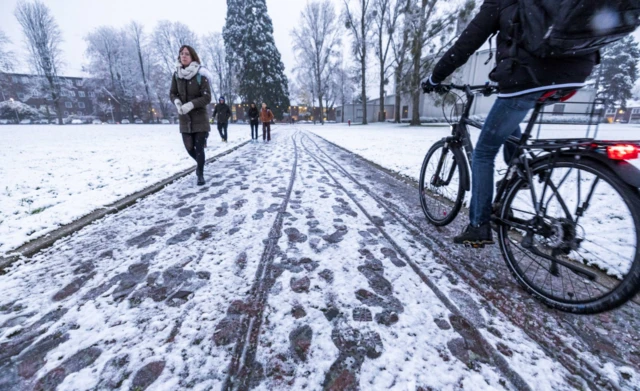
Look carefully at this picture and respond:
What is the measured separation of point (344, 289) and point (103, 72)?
5098 cm

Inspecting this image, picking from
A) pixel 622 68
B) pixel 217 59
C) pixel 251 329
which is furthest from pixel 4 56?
pixel 622 68

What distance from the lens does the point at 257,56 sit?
3522cm

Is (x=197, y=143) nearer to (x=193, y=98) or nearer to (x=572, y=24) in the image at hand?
(x=193, y=98)

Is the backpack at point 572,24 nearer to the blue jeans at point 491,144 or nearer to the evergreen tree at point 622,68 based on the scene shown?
the blue jeans at point 491,144

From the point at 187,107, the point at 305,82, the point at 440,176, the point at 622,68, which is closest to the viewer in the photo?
the point at 440,176

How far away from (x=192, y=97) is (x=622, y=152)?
467 centimetres

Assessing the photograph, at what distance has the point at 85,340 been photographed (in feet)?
4.31

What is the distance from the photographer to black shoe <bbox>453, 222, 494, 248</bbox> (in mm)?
1923

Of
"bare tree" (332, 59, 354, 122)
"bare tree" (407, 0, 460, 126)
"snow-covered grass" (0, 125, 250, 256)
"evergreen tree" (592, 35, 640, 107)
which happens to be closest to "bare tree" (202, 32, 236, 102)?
"bare tree" (332, 59, 354, 122)

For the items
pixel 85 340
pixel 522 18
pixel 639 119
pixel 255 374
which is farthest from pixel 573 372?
pixel 639 119

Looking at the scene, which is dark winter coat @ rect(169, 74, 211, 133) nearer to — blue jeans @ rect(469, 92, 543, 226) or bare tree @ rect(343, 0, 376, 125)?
blue jeans @ rect(469, 92, 543, 226)

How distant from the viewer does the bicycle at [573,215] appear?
4.13 ft

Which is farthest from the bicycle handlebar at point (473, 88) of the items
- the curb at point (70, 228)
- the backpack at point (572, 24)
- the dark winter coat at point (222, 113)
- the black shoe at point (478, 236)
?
the dark winter coat at point (222, 113)

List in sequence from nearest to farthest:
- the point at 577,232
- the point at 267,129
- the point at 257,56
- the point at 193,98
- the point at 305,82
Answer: the point at 577,232 → the point at 193,98 → the point at 267,129 → the point at 257,56 → the point at 305,82
